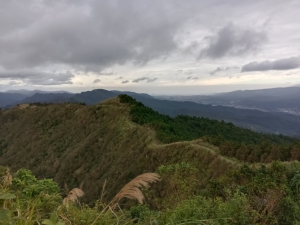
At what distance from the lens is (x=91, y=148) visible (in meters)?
27.0

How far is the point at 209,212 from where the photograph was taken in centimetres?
409

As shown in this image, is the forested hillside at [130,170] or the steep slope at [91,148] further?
the steep slope at [91,148]

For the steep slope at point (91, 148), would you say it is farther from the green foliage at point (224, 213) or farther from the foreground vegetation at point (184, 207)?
the green foliage at point (224, 213)

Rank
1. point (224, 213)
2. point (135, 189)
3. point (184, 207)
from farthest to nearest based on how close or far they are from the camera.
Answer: point (184, 207)
point (224, 213)
point (135, 189)

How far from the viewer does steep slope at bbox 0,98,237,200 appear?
1783 cm

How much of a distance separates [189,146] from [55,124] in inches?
1015

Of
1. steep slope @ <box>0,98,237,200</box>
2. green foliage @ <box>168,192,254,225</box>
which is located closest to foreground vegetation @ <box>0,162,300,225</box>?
green foliage @ <box>168,192,254,225</box>

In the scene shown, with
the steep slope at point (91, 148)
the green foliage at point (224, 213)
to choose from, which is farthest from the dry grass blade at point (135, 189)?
the steep slope at point (91, 148)

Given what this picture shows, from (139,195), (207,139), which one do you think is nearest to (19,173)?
(139,195)

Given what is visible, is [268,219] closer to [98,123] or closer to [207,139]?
[207,139]

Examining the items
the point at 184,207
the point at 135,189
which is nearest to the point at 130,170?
the point at 184,207

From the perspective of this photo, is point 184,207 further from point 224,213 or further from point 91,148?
point 91,148

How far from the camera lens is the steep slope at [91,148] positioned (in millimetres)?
17828

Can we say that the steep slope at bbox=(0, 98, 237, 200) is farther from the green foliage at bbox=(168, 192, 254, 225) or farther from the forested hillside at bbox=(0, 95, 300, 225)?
the green foliage at bbox=(168, 192, 254, 225)
